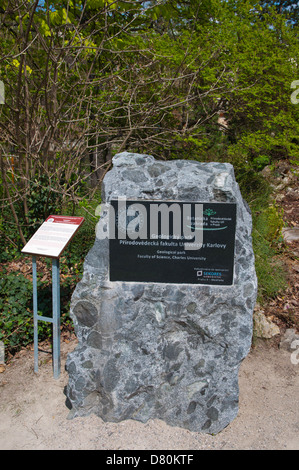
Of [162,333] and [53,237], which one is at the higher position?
[53,237]

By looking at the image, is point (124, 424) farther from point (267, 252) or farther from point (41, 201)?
point (41, 201)

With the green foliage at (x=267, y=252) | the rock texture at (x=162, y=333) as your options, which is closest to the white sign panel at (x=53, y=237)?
the rock texture at (x=162, y=333)

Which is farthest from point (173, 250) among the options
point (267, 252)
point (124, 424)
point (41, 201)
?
point (41, 201)

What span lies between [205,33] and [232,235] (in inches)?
188

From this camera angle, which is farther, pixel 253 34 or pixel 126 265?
pixel 253 34

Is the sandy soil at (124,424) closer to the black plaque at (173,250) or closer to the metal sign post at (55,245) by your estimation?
the metal sign post at (55,245)

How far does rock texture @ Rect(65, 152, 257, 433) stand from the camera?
2.74m


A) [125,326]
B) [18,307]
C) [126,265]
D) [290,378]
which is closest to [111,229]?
[126,265]

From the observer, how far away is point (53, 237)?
125 inches

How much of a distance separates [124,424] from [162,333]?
716 millimetres

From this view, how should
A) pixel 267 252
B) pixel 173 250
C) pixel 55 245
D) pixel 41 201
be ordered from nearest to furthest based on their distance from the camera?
pixel 173 250
pixel 55 245
pixel 267 252
pixel 41 201

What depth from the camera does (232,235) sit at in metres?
2.70

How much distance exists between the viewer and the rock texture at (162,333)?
2.74 metres

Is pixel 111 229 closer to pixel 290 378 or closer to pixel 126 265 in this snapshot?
pixel 126 265
